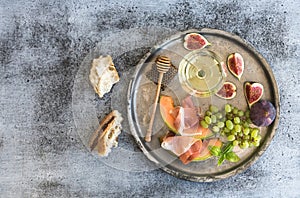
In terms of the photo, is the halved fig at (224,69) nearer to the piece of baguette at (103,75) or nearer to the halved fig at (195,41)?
the halved fig at (195,41)

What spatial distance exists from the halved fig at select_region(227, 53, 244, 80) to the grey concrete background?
125 mm

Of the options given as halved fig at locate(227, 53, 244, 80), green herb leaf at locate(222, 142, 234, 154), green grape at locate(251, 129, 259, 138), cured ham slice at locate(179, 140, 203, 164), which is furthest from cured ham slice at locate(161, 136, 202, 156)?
halved fig at locate(227, 53, 244, 80)

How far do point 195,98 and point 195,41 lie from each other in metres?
0.24

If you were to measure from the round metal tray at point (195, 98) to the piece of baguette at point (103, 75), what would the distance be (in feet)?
0.29

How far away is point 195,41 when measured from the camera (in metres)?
1.86

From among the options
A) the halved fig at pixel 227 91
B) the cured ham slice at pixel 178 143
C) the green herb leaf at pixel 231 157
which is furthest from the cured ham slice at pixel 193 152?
the halved fig at pixel 227 91

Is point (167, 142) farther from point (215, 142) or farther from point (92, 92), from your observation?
point (92, 92)

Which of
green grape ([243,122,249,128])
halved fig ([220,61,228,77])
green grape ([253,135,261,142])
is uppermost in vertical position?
halved fig ([220,61,228,77])

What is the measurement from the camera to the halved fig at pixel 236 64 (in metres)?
1.85

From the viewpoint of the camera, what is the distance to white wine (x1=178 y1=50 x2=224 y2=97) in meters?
1.85

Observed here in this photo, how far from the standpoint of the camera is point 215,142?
184 centimetres

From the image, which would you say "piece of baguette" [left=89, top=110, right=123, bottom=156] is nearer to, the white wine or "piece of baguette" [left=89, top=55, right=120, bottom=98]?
"piece of baguette" [left=89, top=55, right=120, bottom=98]

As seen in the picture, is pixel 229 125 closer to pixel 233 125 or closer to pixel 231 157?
pixel 233 125

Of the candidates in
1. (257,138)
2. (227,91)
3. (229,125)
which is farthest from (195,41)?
(257,138)
